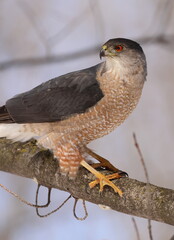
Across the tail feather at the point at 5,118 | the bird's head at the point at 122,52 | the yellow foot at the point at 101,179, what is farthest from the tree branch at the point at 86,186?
the bird's head at the point at 122,52

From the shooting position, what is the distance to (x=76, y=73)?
14.2 ft

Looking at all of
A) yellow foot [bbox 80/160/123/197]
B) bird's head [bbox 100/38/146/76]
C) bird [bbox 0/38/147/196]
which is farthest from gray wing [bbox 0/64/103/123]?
yellow foot [bbox 80/160/123/197]

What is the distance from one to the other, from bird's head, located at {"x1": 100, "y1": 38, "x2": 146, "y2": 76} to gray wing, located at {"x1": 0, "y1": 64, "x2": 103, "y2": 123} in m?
0.27

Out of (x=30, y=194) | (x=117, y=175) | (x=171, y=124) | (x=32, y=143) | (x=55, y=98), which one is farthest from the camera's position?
(x=171, y=124)

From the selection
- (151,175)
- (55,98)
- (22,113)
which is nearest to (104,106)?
(55,98)

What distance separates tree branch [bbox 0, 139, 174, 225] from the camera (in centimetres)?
337

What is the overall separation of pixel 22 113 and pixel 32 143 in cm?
35

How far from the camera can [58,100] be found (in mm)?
4262

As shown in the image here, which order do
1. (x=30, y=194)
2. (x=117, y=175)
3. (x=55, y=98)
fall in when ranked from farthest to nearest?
(x=30, y=194), (x=55, y=98), (x=117, y=175)

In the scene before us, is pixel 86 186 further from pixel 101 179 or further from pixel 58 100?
pixel 58 100

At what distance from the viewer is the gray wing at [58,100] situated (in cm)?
416

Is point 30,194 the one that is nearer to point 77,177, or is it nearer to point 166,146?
point 166,146

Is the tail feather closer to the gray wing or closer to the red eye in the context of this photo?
the gray wing

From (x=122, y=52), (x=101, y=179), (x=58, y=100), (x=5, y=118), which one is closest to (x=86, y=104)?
(x=58, y=100)
